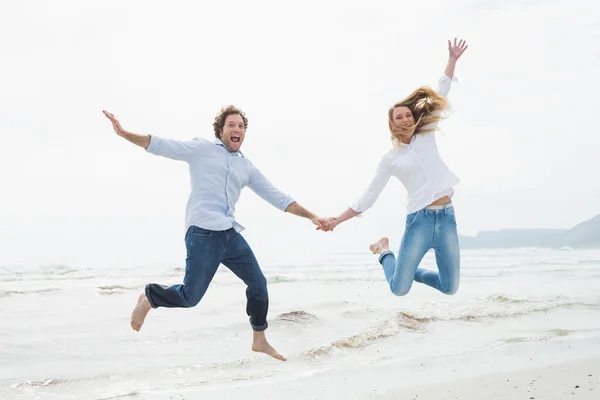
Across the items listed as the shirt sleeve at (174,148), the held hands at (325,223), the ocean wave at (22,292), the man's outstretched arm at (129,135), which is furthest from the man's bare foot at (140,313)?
the ocean wave at (22,292)

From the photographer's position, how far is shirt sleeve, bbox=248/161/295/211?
17.6 ft

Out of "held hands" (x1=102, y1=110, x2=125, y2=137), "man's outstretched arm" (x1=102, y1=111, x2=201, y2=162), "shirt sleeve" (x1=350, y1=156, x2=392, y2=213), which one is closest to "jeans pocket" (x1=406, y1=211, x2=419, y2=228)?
"shirt sleeve" (x1=350, y1=156, x2=392, y2=213)

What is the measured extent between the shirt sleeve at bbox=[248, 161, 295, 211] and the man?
0.01 m

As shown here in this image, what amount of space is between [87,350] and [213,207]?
4.33m

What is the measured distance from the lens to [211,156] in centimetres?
502

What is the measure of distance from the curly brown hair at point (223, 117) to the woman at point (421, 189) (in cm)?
139

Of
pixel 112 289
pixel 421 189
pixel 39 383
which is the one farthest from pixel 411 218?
pixel 112 289

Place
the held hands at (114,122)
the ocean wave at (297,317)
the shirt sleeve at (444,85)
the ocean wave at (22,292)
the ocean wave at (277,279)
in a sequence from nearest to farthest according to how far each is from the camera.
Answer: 1. the held hands at (114,122)
2. the shirt sleeve at (444,85)
3. the ocean wave at (297,317)
4. the ocean wave at (22,292)
5. the ocean wave at (277,279)

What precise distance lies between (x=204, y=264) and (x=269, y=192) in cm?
103

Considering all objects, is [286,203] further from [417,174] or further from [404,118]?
[404,118]

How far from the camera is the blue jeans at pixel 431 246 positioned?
5.21 m

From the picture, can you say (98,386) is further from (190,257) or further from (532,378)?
(532,378)

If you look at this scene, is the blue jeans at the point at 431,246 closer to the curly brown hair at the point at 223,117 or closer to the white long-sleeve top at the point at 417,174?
the white long-sleeve top at the point at 417,174

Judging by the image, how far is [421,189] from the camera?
5.23 m
